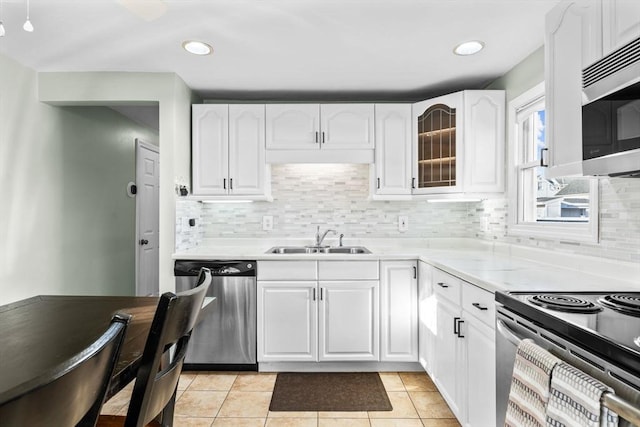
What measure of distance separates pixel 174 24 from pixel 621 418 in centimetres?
249

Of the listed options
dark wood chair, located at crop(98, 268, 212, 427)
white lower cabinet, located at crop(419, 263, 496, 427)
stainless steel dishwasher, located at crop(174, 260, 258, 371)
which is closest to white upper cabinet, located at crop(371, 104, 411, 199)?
white lower cabinet, located at crop(419, 263, 496, 427)

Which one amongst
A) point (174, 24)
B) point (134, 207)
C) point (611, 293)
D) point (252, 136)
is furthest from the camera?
point (134, 207)

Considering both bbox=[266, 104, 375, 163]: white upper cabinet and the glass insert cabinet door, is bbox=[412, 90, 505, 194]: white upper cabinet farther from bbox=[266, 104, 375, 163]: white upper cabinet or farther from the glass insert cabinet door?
bbox=[266, 104, 375, 163]: white upper cabinet

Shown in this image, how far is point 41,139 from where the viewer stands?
8.90 feet

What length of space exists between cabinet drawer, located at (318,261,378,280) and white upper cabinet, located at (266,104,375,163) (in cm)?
90

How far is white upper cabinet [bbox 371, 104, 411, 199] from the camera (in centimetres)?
300

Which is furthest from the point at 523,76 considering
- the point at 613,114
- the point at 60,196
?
the point at 60,196

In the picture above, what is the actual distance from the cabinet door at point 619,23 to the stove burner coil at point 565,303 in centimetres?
92

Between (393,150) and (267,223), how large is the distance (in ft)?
4.34

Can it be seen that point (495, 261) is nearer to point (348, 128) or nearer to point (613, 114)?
point (613, 114)

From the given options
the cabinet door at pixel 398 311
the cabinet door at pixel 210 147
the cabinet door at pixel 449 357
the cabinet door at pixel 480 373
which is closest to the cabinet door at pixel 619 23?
the cabinet door at pixel 480 373

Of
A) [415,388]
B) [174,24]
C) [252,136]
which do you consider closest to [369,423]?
[415,388]

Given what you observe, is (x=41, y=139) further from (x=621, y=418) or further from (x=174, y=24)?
(x=621, y=418)

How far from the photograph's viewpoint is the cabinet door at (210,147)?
296cm
